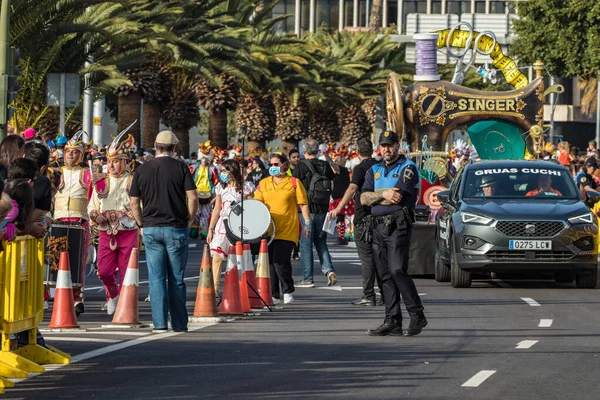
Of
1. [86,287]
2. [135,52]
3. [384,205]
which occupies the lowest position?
[86,287]

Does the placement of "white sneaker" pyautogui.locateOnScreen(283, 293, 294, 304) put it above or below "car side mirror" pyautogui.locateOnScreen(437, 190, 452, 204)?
below

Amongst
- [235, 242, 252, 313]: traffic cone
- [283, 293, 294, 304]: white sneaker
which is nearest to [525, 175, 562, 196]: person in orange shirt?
[283, 293, 294, 304]: white sneaker

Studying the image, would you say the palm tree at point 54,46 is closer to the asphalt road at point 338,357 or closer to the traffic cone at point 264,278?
the traffic cone at point 264,278

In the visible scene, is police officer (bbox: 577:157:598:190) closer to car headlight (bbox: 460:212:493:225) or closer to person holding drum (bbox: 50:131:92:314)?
car headlight (bbox: 460:212:493:225)

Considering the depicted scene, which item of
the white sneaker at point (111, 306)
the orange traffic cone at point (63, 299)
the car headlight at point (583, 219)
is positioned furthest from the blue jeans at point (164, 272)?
the car headlight at point (583, 219)

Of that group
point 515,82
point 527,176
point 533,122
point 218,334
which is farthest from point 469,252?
point 515,82

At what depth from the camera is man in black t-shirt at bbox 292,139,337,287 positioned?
65.4 feet

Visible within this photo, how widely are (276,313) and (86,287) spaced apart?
4.20 meters

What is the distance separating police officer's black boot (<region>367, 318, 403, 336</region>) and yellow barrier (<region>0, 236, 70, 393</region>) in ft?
11.4

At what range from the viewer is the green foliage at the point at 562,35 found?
1893 inches

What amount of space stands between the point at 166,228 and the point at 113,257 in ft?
7.66

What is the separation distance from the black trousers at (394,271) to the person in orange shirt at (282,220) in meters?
3.60

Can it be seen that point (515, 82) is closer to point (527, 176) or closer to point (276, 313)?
point (527, 176)

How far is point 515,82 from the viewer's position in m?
35.0
